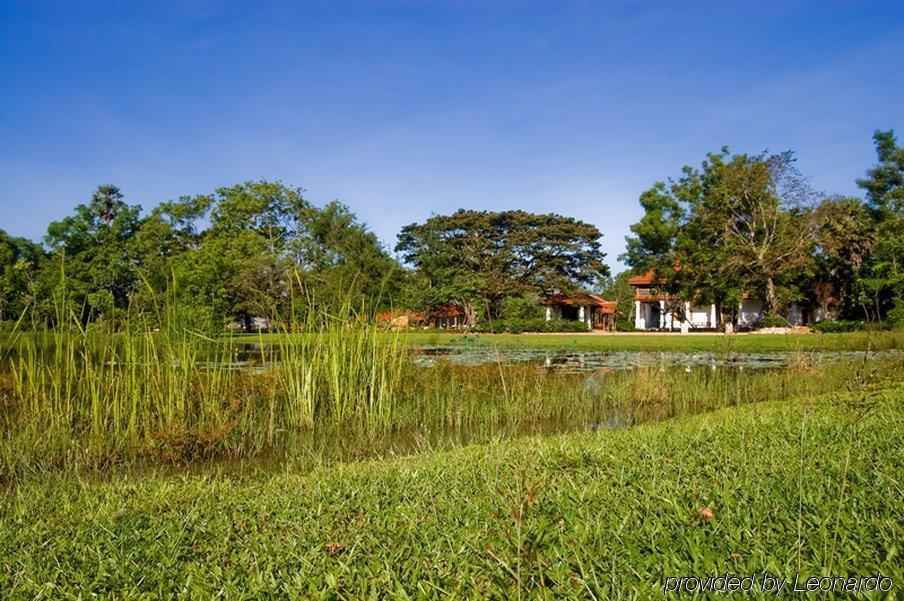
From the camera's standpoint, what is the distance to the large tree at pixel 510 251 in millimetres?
40531

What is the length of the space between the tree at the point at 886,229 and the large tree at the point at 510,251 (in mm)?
15144

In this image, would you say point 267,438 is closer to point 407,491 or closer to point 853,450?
point 407,491

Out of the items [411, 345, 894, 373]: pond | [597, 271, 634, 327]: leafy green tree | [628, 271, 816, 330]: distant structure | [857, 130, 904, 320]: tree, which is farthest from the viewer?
[597, 271, 634, 327]: leafy green tree

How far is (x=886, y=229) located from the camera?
99.6 feet

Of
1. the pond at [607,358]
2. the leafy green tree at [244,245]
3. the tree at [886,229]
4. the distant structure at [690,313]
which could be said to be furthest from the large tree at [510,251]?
the pond at [607,358]

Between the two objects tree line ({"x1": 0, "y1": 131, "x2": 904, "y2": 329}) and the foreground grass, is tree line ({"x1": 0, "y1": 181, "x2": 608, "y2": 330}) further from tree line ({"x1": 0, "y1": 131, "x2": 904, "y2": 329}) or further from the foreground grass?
the foreground grass

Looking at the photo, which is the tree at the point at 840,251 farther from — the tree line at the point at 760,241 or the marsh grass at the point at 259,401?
the marsh grass at the point at 259,401

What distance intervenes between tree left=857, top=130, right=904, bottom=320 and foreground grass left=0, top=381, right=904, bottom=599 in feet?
71.3

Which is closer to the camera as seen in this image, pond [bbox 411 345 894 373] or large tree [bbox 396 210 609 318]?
pond [bbox 411 345 894 373]

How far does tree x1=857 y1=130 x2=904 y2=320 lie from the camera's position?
27359mm

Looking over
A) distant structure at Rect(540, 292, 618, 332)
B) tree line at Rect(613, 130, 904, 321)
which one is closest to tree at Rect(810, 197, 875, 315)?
tree line at Rect(613, 130, 904, 321)

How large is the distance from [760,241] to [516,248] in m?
14.6

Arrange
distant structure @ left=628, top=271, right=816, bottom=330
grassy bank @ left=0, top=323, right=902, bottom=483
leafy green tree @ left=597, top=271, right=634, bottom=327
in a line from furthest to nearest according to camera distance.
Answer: leafy green tree @ left=597, top=271, right=634, bottom=327 < distant structure @ left=628, top=271, right=816, bottom=330 < grassy bank @ left=0, top=323, right=902, bottom=483

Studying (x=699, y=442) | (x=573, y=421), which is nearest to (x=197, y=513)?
(x=699, y=442)
